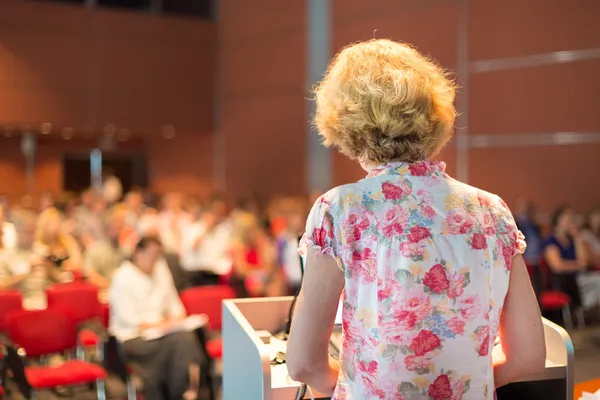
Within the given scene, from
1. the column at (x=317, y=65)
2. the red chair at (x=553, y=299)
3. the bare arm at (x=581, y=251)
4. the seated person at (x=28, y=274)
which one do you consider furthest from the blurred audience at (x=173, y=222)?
the bare arm at (x=581, y=251)

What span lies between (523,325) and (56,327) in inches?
158

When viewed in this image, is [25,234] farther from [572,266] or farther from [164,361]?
[572,266]

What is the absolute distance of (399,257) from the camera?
1.52 m

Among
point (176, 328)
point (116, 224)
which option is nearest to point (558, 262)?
point (176, 328)

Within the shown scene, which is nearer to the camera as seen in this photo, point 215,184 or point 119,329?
point 119,329

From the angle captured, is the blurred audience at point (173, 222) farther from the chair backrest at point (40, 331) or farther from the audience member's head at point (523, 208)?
the audience member's head at point (523, 208)

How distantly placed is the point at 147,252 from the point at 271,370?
10.3ft

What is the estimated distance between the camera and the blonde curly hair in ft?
5.14

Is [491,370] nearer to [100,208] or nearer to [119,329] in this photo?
[119,329]

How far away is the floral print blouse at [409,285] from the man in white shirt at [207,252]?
244 inches

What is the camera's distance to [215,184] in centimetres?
1416

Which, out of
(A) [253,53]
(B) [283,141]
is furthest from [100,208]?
(A) [253,53]

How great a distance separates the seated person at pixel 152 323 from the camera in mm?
4934

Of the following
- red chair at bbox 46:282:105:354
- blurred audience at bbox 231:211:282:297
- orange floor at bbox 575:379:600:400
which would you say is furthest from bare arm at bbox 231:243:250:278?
orange floor at bbox 575:379:600:400
